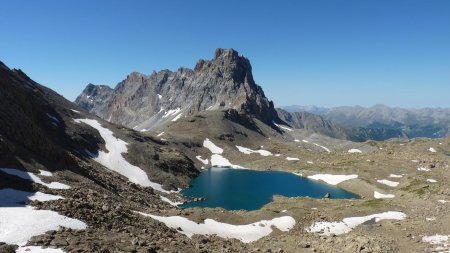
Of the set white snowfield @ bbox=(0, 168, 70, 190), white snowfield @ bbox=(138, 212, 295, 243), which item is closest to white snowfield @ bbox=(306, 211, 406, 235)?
white snowfield @ bbox=(138, 212, 295, 243)

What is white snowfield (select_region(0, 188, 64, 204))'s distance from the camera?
4229 centimetres

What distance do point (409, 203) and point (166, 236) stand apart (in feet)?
178

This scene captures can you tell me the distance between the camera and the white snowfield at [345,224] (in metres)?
59.5

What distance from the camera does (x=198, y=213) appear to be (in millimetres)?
61656

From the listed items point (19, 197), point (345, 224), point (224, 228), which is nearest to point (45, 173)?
point (19, 197)

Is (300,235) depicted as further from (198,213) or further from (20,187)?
(20,187)

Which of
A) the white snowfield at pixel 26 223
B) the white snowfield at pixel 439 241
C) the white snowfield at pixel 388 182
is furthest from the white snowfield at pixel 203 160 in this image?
the white snowfield at pixel 26 223

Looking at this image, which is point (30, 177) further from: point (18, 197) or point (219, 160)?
point (219, 160)

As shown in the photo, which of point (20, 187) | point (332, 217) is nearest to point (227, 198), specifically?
point (332, 217)

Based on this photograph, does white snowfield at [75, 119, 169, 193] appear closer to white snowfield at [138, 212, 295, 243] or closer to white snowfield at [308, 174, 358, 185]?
white snowfield at [138, 212, 295, 243]

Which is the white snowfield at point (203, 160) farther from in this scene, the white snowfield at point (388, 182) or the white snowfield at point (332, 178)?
the white snowfield at point (388, 182)

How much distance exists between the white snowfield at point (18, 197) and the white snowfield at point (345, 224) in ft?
123

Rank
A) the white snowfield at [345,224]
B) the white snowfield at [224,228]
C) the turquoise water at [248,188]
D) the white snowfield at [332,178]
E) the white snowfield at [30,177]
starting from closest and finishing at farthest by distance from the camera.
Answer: the white snowfield at [30,177] < the white snowfield at [224,228] < the white snowfield at [345,224] < the turquoise water at [248,188] < the white snowfield at [332,178]

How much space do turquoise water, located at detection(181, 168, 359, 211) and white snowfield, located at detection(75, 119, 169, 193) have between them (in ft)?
40.8
